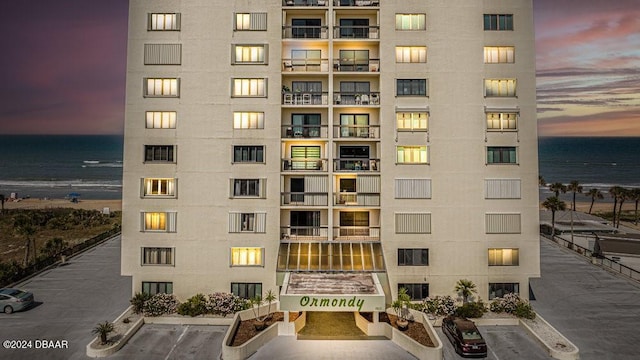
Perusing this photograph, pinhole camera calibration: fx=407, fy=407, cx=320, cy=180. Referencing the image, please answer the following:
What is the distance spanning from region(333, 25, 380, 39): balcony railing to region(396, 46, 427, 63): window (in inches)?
109

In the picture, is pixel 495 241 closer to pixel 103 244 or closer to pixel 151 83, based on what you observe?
pixel 151 83

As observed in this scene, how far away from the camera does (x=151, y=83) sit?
35.2 meters

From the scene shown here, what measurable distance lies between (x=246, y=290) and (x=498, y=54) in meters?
29.6

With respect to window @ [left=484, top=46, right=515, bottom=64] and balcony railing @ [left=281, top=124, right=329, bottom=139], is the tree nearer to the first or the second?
balcony railing @ [left=281, top=124, right=329, bottom=139]

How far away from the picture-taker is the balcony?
3669cm

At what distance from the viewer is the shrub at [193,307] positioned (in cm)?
3238

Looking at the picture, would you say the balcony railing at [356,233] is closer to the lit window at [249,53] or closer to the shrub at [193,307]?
the shrub at [193,307]

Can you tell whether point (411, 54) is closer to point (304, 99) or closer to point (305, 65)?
point (305, 65)

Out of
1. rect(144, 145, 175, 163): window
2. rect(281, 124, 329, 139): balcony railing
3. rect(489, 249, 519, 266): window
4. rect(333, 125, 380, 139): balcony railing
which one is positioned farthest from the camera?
rect(281, 124, 329, 139): balcony railing

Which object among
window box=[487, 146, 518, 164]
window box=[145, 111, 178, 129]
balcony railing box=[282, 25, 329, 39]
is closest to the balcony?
Result: balcony railing box=[282, 25, 329, 39]

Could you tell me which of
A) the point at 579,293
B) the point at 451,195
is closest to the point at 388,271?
the point at 451,195

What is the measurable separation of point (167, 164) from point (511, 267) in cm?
3062

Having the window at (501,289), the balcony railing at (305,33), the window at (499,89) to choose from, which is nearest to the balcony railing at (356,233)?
the window at (501,289)

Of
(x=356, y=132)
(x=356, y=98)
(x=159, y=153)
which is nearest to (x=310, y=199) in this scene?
(x=356, y=132)
